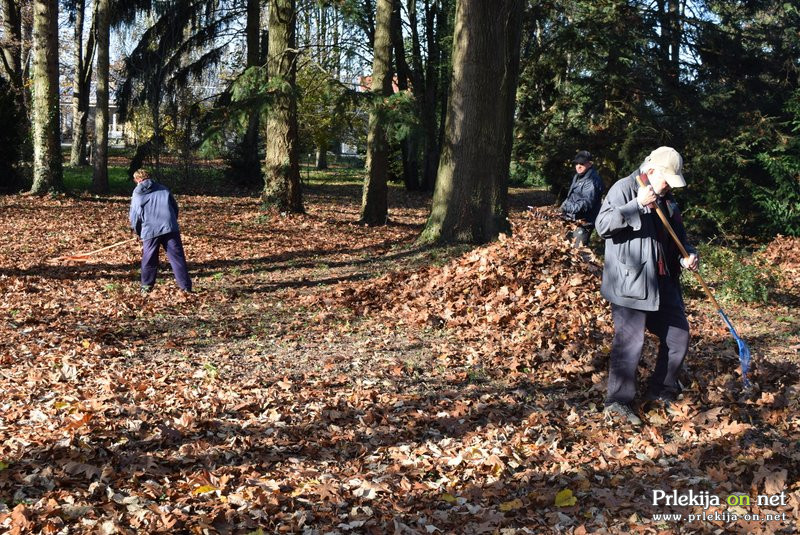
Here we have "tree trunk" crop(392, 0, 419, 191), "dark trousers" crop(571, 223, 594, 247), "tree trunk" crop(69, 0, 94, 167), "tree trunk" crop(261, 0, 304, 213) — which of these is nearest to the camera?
"dark trousers" crop(571, 223, 594, 247)

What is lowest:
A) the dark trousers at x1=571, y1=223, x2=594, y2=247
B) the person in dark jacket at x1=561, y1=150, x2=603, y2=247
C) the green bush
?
the green bush

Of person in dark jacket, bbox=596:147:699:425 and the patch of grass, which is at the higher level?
the patch of grass

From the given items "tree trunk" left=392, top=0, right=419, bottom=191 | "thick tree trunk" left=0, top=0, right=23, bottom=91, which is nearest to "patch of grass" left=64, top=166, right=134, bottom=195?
"thick tree trunk" left=0, top=0, right=23, bottom=91

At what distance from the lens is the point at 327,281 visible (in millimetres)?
11398

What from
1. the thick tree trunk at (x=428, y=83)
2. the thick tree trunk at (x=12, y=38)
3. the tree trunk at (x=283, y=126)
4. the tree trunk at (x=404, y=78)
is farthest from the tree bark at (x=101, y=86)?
the thick tree trunk at (x=428, y=83)

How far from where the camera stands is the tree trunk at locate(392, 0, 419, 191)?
16.7 m

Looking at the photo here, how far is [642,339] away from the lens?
5301mm

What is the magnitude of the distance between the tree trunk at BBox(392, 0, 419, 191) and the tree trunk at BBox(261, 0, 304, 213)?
2287 millimetres

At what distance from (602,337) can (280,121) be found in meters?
11.0

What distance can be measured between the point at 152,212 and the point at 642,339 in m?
7.22

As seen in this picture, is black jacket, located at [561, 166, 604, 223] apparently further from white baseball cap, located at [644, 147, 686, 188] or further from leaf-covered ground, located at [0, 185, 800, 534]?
white baseball cap, located at [644, 147, 686, 188]

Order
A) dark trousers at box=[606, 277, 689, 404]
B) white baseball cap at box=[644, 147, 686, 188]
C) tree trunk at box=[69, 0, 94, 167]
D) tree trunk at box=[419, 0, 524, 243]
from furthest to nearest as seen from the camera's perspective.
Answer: tree trunk at box=[69, 0, 94, 167] → tree trunk at box=[419, 0, 524, 243] → dark trousers at box=[606, 277, 689, 404] → white baseball cap at box=[644, 147, 686, 188]

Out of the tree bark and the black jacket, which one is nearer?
the black jacket

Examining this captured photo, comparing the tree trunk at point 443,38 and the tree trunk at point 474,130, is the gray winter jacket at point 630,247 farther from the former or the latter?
the tree trunk at point 443,38
